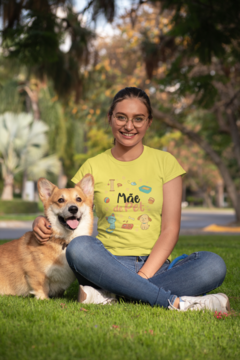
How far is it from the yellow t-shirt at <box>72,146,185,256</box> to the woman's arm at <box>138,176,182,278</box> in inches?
2.0

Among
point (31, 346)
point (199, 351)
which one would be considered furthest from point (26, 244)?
point (199, 351)

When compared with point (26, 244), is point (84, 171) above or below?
above

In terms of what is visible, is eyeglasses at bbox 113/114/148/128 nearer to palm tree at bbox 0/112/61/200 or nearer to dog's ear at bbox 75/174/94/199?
dog's ear at bbox 75/174/94/199

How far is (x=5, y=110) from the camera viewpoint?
27.2 metres

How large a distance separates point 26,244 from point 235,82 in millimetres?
13538

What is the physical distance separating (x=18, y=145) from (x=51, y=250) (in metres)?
22.9

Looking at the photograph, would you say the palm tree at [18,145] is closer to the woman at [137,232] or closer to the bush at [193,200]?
the woman at [137,232]

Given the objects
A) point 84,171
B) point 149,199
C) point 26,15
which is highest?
point 26,15

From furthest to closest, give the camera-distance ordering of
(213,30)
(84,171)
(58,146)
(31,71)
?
(58,146) → (31,71) → (213,30) → (84,171)

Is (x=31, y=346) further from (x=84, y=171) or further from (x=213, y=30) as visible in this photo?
(x=213, y=30)

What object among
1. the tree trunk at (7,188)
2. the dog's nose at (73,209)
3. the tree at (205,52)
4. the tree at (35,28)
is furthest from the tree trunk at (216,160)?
the tree trunk at (7,188)

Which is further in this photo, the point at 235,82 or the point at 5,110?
the point at 5,110

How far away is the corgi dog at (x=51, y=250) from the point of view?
3.30m

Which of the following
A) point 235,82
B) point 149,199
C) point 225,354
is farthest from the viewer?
point 235,82
